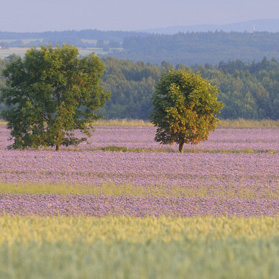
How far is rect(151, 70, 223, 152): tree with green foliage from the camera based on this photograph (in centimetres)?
2956

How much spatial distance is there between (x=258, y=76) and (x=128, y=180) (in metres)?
105

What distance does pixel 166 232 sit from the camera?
786 centimetres

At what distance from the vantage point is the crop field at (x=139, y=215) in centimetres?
515

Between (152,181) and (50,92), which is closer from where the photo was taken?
(152,181)

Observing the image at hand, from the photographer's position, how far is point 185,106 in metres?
29.9

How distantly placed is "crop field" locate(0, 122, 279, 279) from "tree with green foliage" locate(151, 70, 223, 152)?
8.66ft

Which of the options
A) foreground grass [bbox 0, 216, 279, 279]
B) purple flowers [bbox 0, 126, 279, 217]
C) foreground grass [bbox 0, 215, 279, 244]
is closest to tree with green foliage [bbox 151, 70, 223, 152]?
purple flowers [bbox 0, 126, 279, 217]

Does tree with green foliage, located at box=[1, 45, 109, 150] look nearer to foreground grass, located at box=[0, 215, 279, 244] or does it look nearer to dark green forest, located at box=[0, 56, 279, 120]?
foreground grass, located at box=[0, 215, 279, 244]

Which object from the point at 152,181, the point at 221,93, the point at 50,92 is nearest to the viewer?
the point at 152,181

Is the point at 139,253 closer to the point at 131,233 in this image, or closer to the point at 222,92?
the point at 131,233

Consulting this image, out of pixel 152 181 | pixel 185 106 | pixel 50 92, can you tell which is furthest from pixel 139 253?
pixel 50 92

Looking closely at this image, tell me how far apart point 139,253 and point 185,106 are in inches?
963

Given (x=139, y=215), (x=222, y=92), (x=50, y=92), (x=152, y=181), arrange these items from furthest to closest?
(x=222, y=92) → (x=50, y=92) → (x=152, y=181) → (x=139, y=215)

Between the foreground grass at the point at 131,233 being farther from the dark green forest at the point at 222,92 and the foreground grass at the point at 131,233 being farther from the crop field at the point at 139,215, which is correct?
the dark green forest at the point at 222,92
